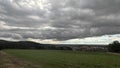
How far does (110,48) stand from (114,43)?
766 cm

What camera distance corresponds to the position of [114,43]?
145125 mm

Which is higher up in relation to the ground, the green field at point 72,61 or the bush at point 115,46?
the bush at point 115,46

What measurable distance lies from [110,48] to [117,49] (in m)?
8.33

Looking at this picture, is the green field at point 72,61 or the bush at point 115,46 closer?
the green field at point 72,61

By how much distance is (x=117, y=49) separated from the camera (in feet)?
472

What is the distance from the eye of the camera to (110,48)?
151500 millimetres

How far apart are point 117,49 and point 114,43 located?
15.6 feet

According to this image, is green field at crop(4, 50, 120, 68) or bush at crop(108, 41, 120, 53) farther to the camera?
bush at crop(108, 41, 120, 53)

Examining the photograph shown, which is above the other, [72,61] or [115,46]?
[115,46]

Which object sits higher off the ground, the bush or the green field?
the bush

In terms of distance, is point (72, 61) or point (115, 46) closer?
point (72, 61)
